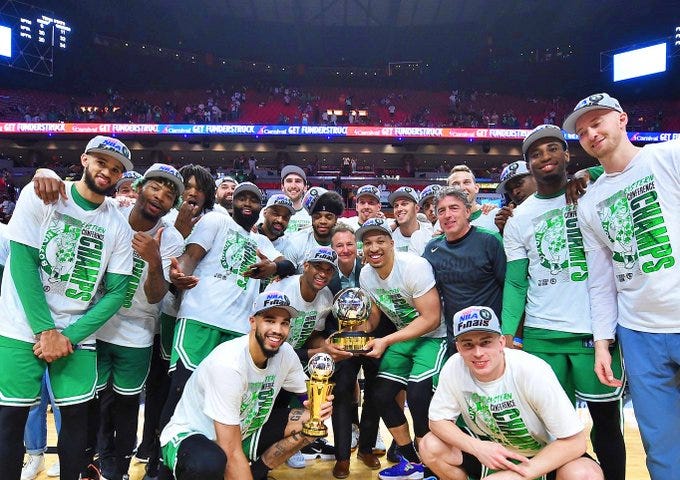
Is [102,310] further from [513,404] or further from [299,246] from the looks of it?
[513,404]

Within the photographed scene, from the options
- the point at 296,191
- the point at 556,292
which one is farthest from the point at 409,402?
the point at 296,191

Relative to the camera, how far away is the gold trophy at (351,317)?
302cm

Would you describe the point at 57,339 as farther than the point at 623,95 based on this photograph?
No

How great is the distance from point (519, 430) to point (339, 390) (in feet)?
4.58

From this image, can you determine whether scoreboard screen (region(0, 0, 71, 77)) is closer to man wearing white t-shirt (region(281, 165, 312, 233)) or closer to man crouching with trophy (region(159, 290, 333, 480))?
man wearing white t-shirt (region(281, 165, 312, 233))

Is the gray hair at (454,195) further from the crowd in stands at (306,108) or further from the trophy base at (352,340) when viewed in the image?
the crowd in stands at (306,108)

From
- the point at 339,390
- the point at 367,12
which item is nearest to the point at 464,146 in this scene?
the point at 367,12

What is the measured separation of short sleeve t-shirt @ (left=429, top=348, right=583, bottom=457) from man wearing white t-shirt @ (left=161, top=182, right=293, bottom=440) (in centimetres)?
148

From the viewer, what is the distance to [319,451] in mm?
3975

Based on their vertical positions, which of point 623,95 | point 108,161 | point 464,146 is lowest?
point 108,161

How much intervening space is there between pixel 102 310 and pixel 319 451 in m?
2.15

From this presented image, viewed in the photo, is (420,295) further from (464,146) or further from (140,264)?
(464,146)

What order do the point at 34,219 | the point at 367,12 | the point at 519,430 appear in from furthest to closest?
the point at 367,12 < the point at 34,219 < the point at 519,430

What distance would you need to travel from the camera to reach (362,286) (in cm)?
362
